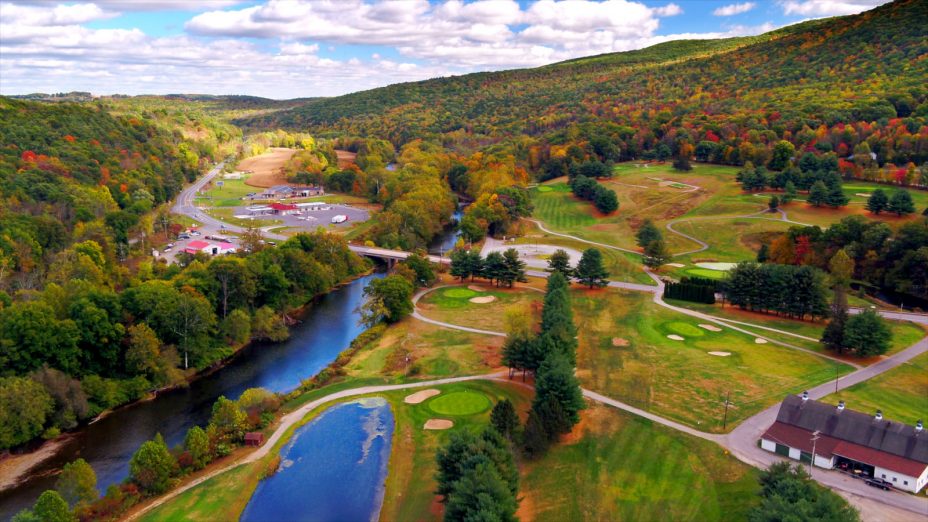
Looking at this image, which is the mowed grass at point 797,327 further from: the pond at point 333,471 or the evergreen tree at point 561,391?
the pond at point 333,471

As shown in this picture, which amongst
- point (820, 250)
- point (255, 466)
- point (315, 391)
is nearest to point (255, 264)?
point (315, 391)

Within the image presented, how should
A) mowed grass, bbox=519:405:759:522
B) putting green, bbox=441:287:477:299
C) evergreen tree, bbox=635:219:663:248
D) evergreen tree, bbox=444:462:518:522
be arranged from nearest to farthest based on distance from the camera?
evergreen tree, bbox=444:462:518:522 < mowed grass, bbox=519:405:759:522 < putting green, bbox=441:287:477:299 < evergreen tree, bbox=635:219:663:248

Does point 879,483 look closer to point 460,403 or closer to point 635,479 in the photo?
point 635,479

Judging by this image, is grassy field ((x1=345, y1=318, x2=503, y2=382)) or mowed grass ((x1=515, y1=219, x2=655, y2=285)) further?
mowed grass ((x1=515, y1=219, x2=655, y2=285))

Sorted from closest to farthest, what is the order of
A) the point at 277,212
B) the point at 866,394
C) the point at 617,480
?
the point at 617,480, the point at 866,394, the point at 277,212

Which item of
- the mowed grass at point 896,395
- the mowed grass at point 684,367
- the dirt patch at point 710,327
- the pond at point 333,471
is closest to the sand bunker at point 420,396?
the pond at point 333,471

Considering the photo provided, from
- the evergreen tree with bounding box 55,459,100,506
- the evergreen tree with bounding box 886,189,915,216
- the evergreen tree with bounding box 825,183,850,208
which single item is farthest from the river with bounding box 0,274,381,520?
the evergreen tree with bounding box 886,189,915,216

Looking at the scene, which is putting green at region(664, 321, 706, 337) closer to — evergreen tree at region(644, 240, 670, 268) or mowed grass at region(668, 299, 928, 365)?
mowed grass at region(668, 299, 928, 365)

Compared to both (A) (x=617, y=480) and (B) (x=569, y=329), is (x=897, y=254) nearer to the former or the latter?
(B) (x=569, y=329)
